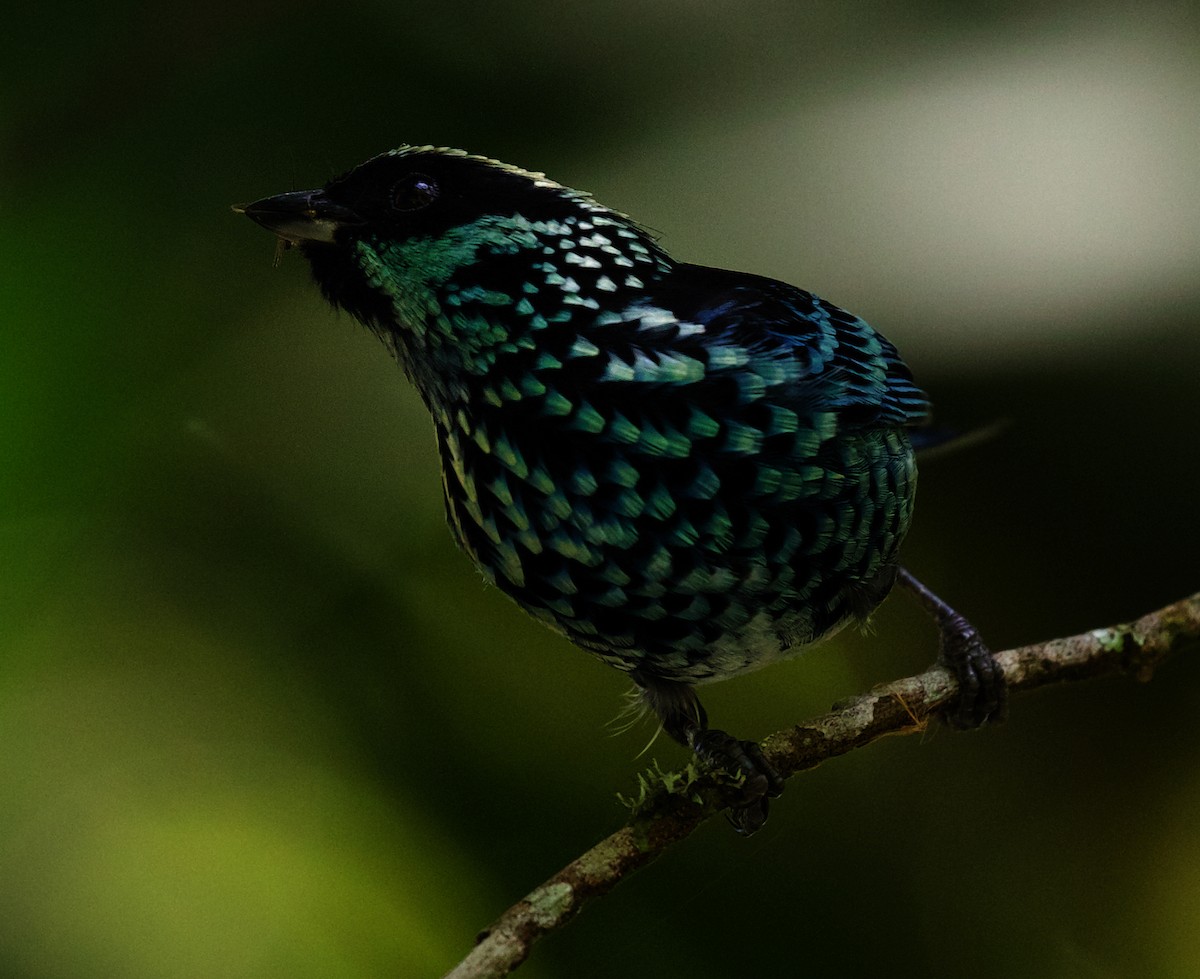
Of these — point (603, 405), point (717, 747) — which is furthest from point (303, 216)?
point (717, 747)

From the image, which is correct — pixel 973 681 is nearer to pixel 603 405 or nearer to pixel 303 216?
pixel 603 405

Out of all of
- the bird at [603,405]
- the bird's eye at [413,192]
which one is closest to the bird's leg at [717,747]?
the bird at [603,405]

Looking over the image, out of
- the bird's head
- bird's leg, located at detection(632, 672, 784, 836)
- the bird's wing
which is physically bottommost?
bird's leg, located at detection(632, 672, 784, 836)

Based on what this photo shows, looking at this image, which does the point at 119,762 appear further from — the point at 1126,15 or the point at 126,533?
the point at 1126,15

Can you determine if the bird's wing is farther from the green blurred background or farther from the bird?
the green blurred background

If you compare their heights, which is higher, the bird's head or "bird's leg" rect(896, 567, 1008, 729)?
the bird's head

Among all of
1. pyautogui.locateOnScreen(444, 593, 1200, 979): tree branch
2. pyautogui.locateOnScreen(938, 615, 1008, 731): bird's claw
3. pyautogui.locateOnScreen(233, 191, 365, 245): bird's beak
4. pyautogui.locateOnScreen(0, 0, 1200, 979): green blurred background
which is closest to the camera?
pyautogui.locateOnScreen(444, 593, 1200, 979): tree branch

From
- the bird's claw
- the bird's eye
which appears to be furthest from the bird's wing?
the bird's claw

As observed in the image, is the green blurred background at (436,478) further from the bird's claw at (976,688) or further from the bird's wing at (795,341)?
the bird's wing at (795,341)
